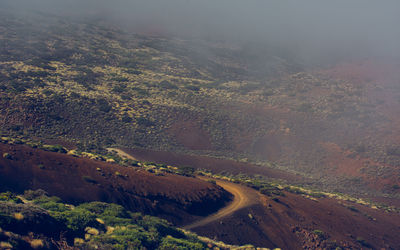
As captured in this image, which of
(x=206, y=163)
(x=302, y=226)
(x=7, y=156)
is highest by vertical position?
(x=7, y=156)

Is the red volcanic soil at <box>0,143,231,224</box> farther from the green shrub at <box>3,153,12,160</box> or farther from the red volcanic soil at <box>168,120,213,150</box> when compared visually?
the red volcanic soil at <box>168,120,213,150</box>

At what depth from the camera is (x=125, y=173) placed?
81.1ft

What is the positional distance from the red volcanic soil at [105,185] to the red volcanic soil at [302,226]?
2408mm

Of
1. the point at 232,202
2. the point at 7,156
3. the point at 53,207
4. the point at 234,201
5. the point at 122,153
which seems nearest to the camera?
the point at 53,207

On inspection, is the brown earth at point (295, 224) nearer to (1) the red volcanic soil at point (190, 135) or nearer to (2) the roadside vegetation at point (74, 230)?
(2) the roadside vegetation at point (74, 230)

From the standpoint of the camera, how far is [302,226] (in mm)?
23438

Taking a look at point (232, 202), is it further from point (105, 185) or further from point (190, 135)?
point (190, 135)

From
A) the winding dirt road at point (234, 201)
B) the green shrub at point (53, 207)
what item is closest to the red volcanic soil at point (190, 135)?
the winding dirt road at point (234, 201)

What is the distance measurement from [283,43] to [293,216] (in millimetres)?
90215

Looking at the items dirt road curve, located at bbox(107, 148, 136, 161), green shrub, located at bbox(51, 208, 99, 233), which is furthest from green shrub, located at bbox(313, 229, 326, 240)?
dirt road curve, located at bbox(107, 148, 136, 161)

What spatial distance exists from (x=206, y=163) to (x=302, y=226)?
713 inches

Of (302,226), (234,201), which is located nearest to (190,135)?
(234,201)

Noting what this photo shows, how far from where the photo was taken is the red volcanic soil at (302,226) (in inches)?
837

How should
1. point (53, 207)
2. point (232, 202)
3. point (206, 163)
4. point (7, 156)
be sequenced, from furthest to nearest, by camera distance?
1. point (206, 163)
2. point (232, 202)
3. point (7, 156)
4. point (53, 207)
